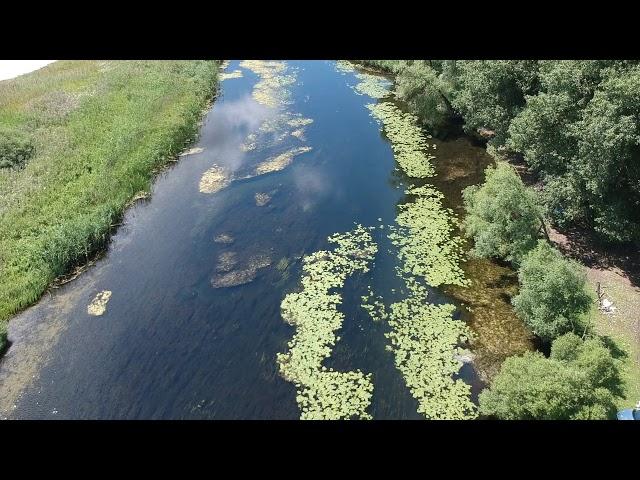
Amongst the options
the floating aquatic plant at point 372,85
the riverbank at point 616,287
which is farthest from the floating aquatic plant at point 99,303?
the floating aquatic plant at point 372,85

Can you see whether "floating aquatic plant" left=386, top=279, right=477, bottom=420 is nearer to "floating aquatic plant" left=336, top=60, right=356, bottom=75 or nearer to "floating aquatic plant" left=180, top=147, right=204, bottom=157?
"floating aquatic plant" left=180, top=147, right=204, bottom=157

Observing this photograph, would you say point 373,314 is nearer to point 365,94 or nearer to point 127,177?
point 127,177

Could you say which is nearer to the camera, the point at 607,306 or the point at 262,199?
the point at 607,306

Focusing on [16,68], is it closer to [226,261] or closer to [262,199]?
[262,199]

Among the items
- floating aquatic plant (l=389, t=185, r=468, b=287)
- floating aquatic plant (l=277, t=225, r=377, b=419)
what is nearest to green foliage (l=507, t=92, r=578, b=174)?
floating aquatic plant (l=389, t=185, r=468, b=287)

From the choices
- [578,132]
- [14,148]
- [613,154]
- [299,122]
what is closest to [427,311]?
[613,154]
